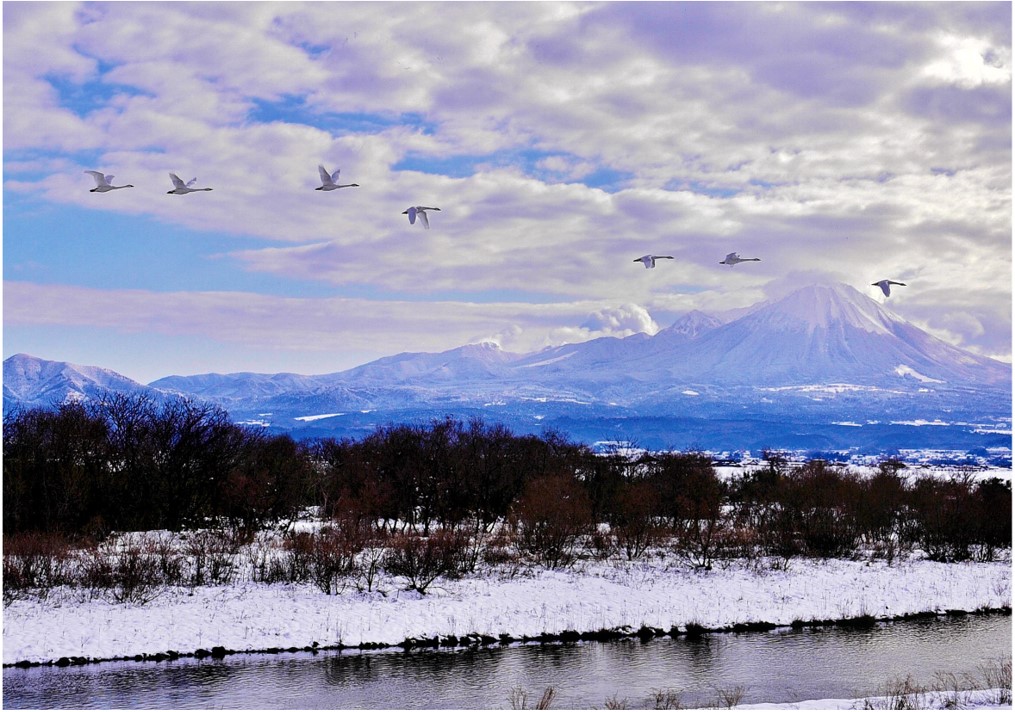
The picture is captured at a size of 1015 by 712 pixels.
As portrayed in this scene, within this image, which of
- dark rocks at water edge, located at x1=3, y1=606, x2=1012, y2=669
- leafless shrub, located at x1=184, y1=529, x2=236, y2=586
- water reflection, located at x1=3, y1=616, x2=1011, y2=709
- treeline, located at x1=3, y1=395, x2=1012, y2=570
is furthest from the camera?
treeline, located at x1=3, y1=395, x2=1012, y2=570

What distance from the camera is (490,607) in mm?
34906

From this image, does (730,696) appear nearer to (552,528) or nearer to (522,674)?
(522,674)

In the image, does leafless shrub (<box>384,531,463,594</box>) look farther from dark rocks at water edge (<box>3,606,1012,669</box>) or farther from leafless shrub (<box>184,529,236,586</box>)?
leafless shrub (<box>184,529,236,586</box>)

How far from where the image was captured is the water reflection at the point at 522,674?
24688 mm

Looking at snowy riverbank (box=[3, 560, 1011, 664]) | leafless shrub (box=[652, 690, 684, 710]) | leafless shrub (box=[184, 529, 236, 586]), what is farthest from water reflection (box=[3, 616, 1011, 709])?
leafless shrub (box=[184, 529, 236, 586])

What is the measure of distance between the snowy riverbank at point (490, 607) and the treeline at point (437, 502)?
2.78 m

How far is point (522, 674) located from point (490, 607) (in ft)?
24.3

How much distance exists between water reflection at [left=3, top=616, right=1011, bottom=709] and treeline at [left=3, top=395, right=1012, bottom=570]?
9.29 meters

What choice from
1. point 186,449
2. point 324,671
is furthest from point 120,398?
point 324,671

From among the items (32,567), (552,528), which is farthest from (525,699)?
(32,567)

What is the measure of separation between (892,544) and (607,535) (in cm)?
1520

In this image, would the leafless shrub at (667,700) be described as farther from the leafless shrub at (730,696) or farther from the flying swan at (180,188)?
the flying swan at (180,188)

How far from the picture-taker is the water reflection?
24688 millimetres

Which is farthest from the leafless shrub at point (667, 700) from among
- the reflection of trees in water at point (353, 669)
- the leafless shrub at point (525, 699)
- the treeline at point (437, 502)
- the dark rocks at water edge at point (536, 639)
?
the treeline at point (437, 502)
